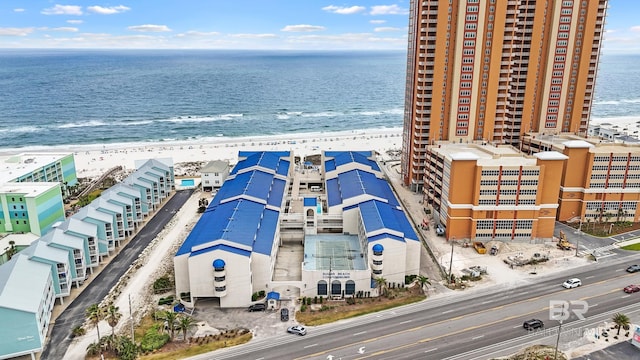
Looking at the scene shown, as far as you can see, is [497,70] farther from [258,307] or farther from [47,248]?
[47,248]

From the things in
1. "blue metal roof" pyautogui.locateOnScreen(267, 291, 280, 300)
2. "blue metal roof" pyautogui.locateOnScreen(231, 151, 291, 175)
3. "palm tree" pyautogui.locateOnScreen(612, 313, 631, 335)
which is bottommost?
"blue metal roof" pyautogui.locateOnScreen(267, 291, 280, 300)

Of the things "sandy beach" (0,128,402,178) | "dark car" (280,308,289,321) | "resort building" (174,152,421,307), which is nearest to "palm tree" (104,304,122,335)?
"resort building" (174,152,421,307)

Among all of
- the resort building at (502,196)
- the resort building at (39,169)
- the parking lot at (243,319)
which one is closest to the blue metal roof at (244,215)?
the parking lot at (243,319)

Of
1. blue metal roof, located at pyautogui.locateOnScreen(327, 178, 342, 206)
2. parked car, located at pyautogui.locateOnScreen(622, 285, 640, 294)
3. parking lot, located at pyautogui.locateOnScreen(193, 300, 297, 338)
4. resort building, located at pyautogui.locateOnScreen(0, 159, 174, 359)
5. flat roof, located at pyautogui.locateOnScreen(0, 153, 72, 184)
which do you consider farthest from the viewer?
flat roof, located at pyautogui.locateOnScreen(0, 153, 72, 184)

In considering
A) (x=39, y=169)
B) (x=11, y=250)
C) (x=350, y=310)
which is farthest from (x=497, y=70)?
(x=39, y=169)

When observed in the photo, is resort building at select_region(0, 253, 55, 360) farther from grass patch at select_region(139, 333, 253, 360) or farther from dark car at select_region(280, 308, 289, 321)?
dark car at select_region(280, 308, 289, 321)

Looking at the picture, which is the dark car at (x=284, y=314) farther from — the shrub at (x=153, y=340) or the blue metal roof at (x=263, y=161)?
the blue metal roof at (x=263, y=161)

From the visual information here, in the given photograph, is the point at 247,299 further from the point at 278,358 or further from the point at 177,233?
the point at 177,233
